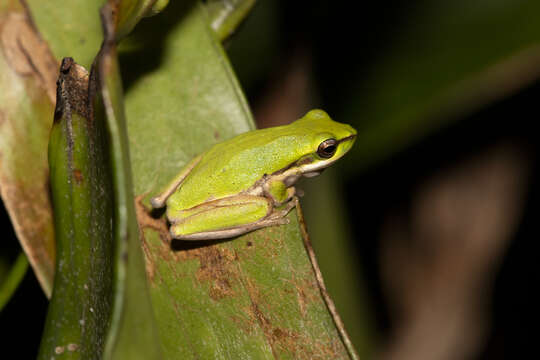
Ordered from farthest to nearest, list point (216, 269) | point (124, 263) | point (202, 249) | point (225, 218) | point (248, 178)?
1. point (248, 178)
2. point (225, 218)
3. point (202, 249)
4. point (216, 269)
5. point (124, 263)

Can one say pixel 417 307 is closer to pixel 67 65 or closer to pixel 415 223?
pixel 415 223

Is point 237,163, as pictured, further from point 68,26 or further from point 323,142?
point 68,26

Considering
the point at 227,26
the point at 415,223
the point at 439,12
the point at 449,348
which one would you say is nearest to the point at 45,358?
the point at 227,26

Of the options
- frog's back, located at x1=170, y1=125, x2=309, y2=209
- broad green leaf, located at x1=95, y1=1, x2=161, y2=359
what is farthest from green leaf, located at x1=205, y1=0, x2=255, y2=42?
broad green leaf, located at x1=95, y1=1, x2=161, y2=359

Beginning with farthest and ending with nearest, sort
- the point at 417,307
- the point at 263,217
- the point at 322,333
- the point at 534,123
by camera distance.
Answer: the point at 417,307, the point at 534,123, the point at 263,217, the point at 322,333

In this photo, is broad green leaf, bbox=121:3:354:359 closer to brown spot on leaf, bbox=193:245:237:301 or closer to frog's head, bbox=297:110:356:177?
brown spot on leaf, bbox=193:245:237:301

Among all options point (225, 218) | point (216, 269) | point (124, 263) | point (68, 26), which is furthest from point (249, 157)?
point (124, 263)

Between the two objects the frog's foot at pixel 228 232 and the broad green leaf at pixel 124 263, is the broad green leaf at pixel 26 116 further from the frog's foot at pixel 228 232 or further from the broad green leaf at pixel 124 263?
the broad green leaf at pixel 124 263
